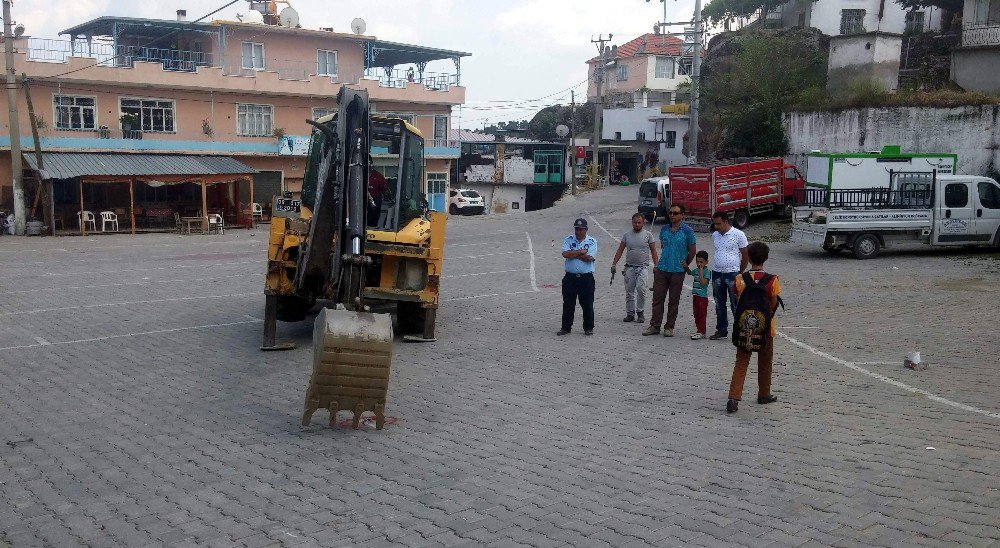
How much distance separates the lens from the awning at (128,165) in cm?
3253

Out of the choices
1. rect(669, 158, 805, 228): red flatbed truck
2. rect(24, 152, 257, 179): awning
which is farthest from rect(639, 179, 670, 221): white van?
rect(24, 152, 257, 179): awning

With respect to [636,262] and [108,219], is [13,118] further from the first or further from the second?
[636,262]

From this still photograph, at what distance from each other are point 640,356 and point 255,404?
193 inches

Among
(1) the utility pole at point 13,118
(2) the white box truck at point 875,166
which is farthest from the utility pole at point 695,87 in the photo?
(1) the utility pole at point 13,118

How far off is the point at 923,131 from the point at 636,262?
21.5 m

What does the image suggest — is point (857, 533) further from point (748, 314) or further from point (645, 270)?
point (645, 270)

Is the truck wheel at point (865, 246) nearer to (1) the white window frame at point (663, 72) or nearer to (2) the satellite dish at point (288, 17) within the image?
(2) the satellite dish at point (288, 17)

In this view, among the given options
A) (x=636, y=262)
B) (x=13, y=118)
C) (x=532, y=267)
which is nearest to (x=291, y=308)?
(x=636, y=262)

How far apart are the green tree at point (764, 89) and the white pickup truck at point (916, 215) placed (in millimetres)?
15106

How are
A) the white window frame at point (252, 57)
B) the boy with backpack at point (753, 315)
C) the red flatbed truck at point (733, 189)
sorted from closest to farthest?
the boy with backpack at point (753, 315), the red flatbed truck at point (733, 189), the white window frame at point (252, 57)

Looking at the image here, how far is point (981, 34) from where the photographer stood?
109 ft

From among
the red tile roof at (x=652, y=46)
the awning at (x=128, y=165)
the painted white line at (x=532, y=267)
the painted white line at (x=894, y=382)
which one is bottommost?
the painted white line at (x=532, y=267)

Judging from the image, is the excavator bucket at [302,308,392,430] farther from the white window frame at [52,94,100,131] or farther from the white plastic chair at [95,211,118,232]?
the white window frame at [52,94,100,131]

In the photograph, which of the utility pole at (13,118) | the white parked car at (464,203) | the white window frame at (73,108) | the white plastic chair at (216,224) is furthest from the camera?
the white parked car at (464,203)
